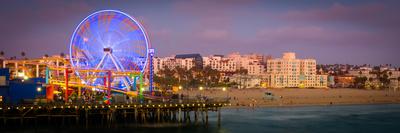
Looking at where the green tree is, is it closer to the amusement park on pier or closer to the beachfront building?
the beachfront building

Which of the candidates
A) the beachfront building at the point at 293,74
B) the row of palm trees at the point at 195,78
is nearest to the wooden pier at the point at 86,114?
the row of palm trees at the point at 195,78

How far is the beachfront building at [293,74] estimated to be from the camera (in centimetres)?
18062

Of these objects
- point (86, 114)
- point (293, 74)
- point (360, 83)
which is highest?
point (293, 74)

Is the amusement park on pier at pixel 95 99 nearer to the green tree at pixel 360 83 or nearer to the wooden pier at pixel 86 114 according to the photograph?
the wooden pier at pixel 86 114

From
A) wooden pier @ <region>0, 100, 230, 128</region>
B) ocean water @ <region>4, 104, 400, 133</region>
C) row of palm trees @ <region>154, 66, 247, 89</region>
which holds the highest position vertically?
row of palm trees @ <region>154, 66, 247, 89</region>

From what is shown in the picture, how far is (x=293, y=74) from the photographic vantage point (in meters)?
182

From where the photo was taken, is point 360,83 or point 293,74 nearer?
point 293,74

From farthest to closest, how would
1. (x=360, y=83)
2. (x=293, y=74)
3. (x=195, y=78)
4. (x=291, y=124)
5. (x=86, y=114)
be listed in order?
(x=360, y=83), (x=293, y=74), (x=195, y=78), (x=291, y=124), (x=86, y=114)

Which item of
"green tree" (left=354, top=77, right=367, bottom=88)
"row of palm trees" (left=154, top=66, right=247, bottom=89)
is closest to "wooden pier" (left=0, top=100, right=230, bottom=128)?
"row of palm trees" (left=154, top=66, right=247, bottom=89)

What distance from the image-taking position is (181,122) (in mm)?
58406

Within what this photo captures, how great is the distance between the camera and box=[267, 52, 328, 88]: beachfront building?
18062 centimetres

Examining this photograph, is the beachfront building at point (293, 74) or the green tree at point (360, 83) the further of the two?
the green tree at point (360, 83)

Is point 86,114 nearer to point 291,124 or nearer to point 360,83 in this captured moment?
point 291,124

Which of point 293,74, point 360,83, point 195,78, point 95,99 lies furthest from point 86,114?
point 360,83
